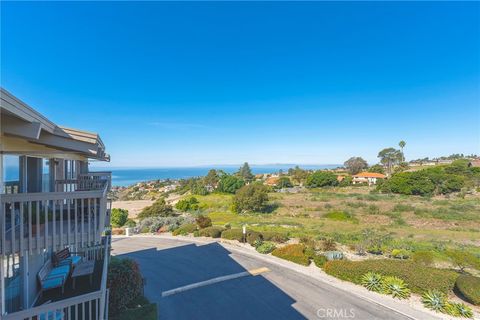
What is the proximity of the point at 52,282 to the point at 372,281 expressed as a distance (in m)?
10.4

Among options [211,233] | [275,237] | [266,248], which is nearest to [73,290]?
[266,248]

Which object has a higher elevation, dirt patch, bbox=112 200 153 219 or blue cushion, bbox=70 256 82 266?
blue cushion, bbox=70 256 82 266

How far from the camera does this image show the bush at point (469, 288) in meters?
7.65

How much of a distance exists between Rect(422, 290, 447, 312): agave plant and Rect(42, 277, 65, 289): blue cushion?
11.1 meters

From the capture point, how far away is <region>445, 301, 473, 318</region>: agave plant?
716cm

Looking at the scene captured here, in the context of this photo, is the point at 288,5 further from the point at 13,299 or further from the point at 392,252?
the point at 13,299

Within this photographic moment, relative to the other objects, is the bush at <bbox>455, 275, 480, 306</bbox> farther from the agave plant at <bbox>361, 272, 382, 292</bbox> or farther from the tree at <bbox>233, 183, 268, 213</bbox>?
the tree at <bbox>233, 183, 268, 213</bbox>

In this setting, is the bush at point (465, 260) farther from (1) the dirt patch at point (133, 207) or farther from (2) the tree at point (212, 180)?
(2) the tree at point (212, 180)

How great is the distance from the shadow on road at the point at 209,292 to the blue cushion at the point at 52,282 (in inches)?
114

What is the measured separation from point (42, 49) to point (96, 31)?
2.99 meters

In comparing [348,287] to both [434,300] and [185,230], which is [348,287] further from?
[185,230]

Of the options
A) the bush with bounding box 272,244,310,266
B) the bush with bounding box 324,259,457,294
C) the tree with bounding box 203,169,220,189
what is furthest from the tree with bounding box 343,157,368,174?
the bush with bounding box 324,259,457,294

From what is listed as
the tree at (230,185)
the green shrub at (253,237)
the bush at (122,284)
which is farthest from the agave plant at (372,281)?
the tree at (230,185)

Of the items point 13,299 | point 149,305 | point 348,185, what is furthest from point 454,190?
point 13,299
